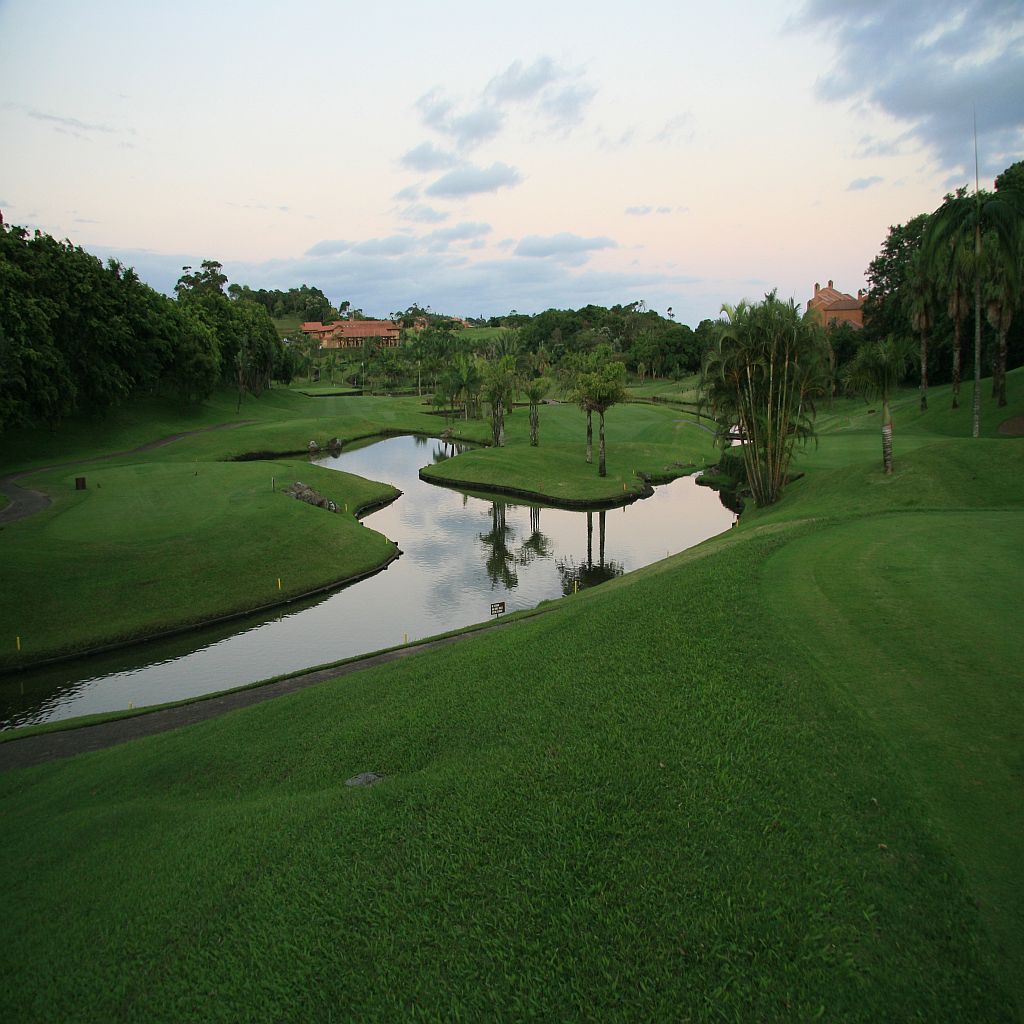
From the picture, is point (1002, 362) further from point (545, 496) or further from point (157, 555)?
point (157, 555)

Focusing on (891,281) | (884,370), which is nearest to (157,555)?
(884,370)

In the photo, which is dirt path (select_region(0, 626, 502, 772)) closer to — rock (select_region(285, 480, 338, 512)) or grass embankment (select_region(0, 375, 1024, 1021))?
grass embankment (select_region(0, 375, 1024, 1021))

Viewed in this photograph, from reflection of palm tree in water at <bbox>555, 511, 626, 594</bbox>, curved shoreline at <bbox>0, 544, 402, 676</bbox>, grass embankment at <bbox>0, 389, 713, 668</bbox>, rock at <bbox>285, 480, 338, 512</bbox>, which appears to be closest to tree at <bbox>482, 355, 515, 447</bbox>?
grass embankment at <bbox>0, 389, 713, 668</bbox>

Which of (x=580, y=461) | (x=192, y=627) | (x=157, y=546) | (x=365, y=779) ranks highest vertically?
(x=580, y=461)

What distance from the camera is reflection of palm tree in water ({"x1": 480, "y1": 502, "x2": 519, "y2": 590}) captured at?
35.4 meters

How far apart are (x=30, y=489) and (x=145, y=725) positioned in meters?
36.0

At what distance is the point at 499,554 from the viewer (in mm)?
40219

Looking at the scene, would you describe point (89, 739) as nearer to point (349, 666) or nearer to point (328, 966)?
point (349, 666)

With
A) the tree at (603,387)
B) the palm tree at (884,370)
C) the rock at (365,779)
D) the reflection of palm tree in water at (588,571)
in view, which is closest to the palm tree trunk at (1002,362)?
the palm tree at (884,370)

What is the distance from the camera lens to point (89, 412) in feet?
232

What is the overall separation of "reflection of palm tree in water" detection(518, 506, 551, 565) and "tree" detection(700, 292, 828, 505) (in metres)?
12.2

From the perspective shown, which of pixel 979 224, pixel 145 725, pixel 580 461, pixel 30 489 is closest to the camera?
pixel 145 725

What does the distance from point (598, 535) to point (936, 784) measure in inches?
1398

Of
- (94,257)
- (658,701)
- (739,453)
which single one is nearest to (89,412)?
(94,257)
